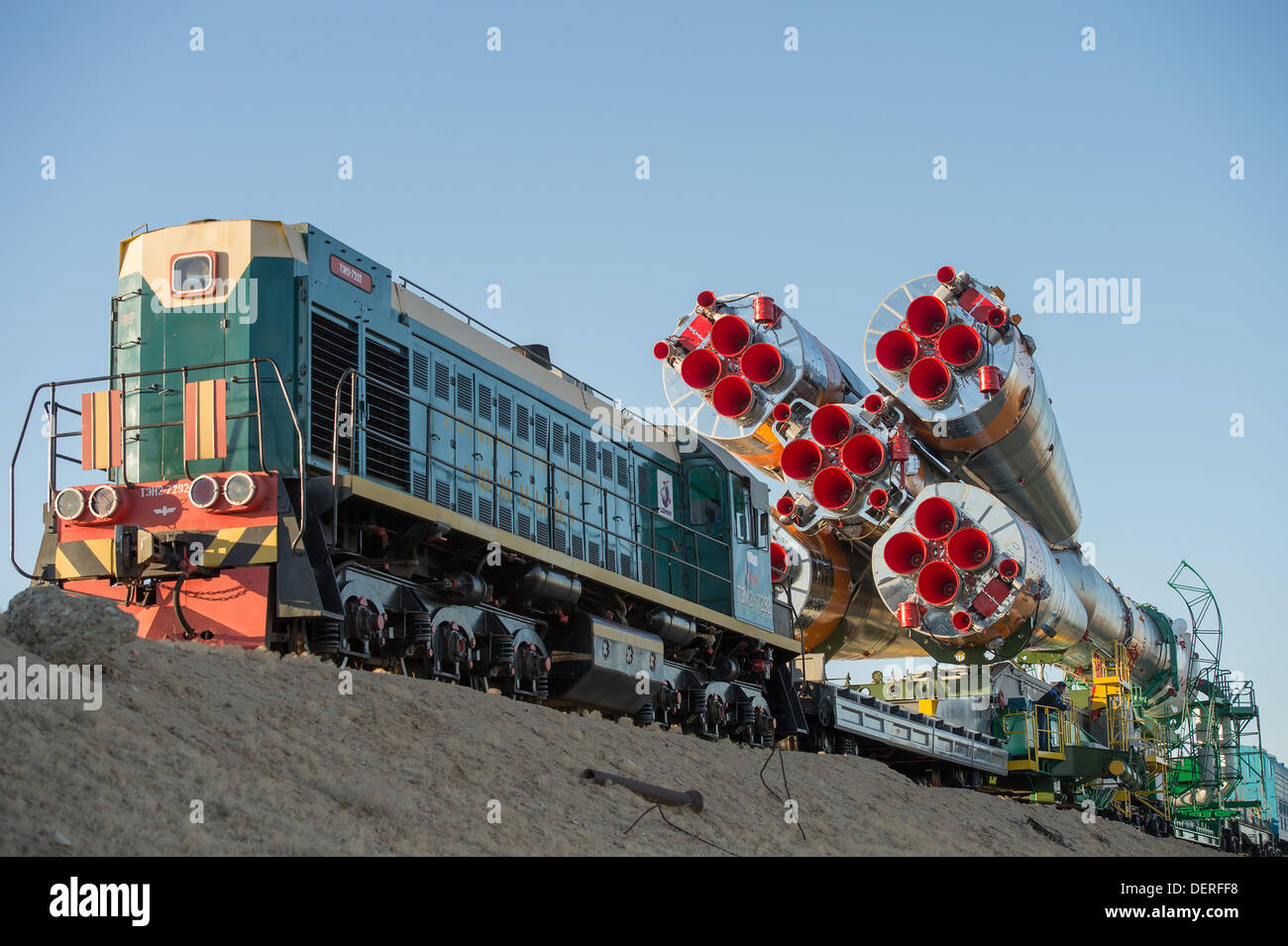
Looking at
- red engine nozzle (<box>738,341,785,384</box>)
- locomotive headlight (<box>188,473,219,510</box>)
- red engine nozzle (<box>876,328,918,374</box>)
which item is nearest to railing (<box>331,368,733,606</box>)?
locomotive headlight (<box>188,473,219,510</box>)

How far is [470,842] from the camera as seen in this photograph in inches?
294

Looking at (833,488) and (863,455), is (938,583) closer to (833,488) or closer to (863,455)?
(833,488)

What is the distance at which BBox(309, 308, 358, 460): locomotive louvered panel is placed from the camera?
37.0ft

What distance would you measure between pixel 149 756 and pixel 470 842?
1774mm

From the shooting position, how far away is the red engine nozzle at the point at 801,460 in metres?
22.6

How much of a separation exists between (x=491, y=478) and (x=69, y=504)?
415cm

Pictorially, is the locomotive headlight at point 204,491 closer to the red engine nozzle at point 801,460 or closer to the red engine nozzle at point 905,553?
the red engine nozzle at point 801,460

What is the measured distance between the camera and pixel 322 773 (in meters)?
7.64

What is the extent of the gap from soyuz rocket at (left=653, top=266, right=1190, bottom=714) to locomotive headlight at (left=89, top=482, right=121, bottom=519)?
11950 millimetres

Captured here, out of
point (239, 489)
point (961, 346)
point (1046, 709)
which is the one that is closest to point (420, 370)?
point (239, 489)

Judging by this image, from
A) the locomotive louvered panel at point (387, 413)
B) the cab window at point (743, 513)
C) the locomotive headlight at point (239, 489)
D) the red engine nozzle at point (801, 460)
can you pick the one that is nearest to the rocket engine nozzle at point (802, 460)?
the red engine nozzle at point (801, 460)

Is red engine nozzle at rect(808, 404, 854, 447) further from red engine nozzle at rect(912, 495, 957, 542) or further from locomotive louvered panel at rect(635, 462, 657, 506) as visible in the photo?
locomotive louvered panel at rect(635, 462, 657, 506)
